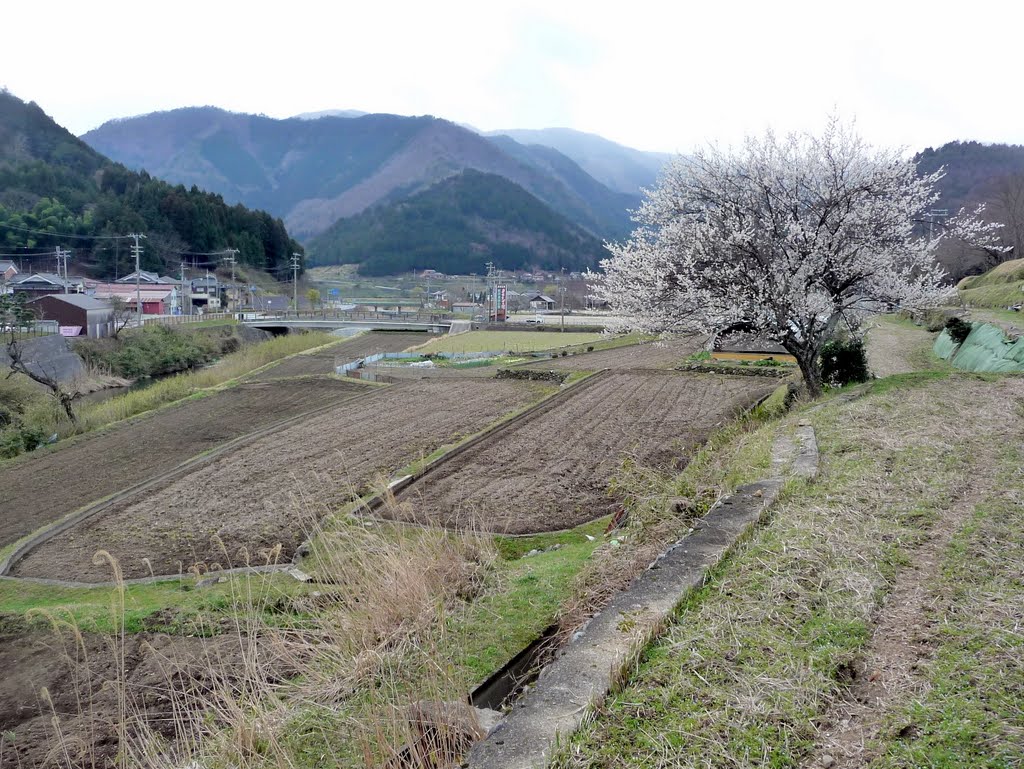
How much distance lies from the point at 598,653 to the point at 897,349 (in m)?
22.9

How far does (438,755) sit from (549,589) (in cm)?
290

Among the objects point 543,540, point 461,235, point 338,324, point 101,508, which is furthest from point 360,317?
point 461,235

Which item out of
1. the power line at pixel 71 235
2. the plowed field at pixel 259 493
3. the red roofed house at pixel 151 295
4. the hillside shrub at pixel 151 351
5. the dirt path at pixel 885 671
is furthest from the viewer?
the power line at pixel 71 235

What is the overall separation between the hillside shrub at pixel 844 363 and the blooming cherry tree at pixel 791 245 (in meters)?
0.63

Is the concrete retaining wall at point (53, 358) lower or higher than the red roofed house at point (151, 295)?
lower

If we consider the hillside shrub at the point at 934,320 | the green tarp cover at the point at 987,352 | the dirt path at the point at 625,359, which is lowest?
the dirt path at the point at 625,359

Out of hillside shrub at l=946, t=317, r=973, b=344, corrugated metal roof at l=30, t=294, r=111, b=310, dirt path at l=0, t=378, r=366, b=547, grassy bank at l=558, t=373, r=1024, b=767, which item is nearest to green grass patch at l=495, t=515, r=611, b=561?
grassy bank at l=558, t=373, r=1024, b=767

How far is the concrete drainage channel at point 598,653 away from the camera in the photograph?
3.38m

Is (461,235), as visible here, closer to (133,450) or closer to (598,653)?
(133,450)

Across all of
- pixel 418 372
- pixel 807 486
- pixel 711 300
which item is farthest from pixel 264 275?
pixel 807 486

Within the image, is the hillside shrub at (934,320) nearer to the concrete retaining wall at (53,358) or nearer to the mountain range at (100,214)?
the concrete retaining wall at (53,358)

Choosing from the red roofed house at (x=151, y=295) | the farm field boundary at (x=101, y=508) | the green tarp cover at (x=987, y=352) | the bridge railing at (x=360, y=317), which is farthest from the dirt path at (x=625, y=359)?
the red roofed house at (x=151, y=295)

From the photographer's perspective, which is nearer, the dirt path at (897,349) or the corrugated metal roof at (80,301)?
the dirt path at (897,349)

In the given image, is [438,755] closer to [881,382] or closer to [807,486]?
[807,486]
